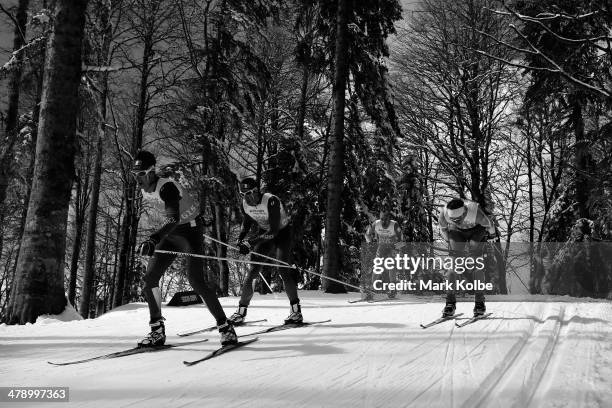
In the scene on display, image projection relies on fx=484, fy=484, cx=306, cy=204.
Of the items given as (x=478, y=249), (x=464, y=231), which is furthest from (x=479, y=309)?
(x=464, y=231)

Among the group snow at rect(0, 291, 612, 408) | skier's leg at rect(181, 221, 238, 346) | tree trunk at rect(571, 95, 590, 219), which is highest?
tree trunk at rect(571, 95, 590, 219)

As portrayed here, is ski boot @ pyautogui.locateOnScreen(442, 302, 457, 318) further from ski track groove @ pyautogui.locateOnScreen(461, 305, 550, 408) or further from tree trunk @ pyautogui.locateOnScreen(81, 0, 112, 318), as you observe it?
tree trunk @ pyautogui.locateOnScreen(81, 0, 112, 318)

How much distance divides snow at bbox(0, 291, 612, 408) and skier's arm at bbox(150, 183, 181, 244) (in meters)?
1.25

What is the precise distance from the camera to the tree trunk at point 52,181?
7102mm

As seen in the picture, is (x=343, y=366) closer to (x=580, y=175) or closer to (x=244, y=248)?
(x=244, y=248)

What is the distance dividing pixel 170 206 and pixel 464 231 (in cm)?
440

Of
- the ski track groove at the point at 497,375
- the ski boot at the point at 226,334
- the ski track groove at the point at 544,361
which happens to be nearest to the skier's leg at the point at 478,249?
the ski track groove at the point at 544,361

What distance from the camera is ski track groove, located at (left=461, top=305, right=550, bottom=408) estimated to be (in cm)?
325

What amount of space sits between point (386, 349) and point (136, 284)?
24.3 meters

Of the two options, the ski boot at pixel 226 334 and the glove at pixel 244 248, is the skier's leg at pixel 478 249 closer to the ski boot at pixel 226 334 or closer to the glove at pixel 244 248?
the glove at pixel 244 248

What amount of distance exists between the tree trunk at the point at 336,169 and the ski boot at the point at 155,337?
7.57 m

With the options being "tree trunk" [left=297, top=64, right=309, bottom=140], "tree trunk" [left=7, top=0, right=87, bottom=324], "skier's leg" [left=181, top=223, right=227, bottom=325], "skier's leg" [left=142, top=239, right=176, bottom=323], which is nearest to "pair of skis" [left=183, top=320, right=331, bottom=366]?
"skier's leg" [left=181, top=223, right=227, bottom=325]

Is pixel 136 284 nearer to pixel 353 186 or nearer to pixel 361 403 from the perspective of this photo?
pixel 353 186

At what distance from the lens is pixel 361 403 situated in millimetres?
3258
